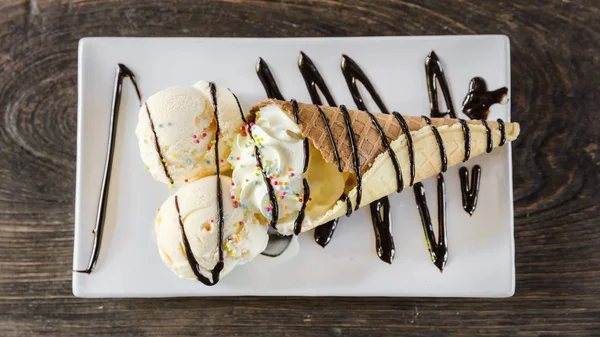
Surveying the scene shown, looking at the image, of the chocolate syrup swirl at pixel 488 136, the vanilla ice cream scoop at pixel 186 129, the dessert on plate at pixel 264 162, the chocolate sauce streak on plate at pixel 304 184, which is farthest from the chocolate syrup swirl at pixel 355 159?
the chocolate syrup swirl at pixel 488 136

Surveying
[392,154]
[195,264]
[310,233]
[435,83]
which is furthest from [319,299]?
[435,83]

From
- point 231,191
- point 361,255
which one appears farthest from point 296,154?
point 361,255

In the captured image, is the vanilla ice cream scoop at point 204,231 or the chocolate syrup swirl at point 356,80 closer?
the vanilla ice cream scoop at point 204,231

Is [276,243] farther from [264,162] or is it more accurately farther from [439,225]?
[439,225]

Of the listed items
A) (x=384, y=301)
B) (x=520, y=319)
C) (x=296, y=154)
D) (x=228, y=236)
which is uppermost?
(x=296, y=154)

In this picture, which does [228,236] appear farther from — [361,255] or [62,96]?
[62,96]

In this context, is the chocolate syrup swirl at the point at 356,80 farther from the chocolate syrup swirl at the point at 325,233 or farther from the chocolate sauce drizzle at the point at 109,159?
the chocolate sauce drizzle at the point at 109,159
